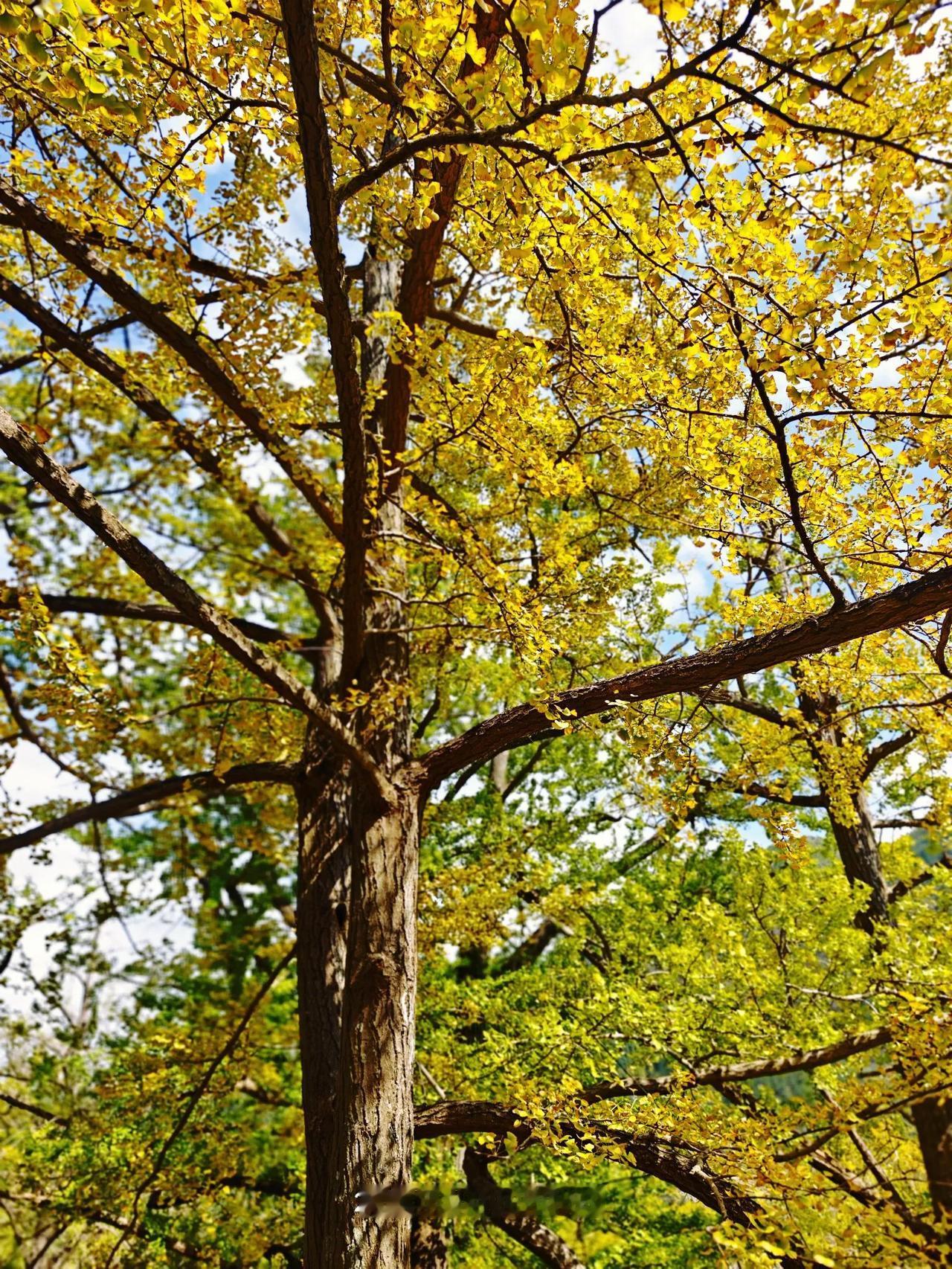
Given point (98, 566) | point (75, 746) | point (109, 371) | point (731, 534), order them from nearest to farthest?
1. point (731, 534)
2. point (109, 371)
3. point (75, 746)
4. point (98, 566)

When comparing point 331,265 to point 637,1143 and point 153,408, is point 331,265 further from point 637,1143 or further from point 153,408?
point 637,1143

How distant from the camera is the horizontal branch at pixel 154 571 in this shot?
8.33 ft

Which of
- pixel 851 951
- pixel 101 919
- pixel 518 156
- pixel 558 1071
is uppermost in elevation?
pixel 518 156

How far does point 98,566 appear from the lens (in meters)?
7.00

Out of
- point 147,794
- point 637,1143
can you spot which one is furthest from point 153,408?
point 637,1143

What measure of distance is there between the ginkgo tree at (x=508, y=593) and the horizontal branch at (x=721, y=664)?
0.02 m

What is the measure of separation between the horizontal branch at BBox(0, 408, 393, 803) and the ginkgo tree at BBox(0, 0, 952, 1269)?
0.02m

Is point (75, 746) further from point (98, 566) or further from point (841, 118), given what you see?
Result: point (841, 118)

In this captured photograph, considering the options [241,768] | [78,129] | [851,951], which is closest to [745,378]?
[78,129]

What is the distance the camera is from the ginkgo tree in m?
2.36

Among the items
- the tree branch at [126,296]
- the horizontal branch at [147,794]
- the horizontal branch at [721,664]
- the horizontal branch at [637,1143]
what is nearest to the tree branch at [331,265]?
the tree branch at [126,296]

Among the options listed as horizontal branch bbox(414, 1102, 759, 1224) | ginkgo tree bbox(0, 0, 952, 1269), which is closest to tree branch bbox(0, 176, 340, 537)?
ginkgo tree bbox(0, 0, 952, 1269)

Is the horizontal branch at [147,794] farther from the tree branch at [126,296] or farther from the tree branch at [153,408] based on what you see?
the tree branch at [126,296]

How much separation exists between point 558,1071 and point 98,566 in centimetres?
558
